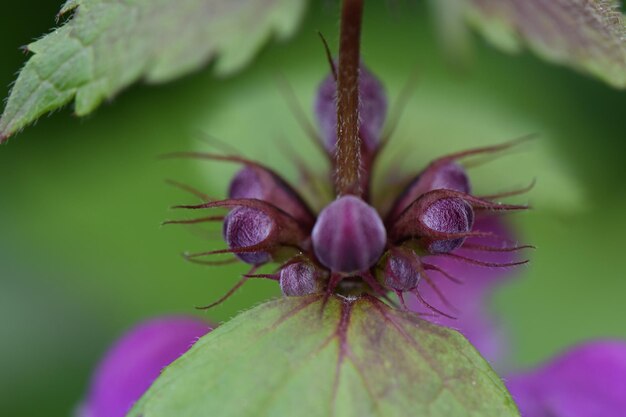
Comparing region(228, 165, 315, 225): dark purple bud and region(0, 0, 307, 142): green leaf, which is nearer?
region(0, 0, 307, 142): green leaf

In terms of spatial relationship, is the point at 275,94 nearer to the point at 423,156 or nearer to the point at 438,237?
the point at 423,156

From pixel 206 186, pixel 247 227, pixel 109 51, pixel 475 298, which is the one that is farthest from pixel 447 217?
pixel 206 186

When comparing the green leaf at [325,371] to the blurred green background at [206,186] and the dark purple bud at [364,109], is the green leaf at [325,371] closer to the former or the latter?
the dark purple bud at [364,109]

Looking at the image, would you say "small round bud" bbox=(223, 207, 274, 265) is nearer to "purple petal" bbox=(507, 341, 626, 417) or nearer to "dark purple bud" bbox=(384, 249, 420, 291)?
"dark purple bud" bbox=(384, 249, 420, 291)

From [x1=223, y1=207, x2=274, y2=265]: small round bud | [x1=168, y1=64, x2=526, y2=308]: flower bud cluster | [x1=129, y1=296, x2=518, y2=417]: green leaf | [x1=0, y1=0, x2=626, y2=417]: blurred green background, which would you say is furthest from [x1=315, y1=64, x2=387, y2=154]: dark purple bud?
[x1=0, y1=0, x2=626, y2=417]: blurred green background

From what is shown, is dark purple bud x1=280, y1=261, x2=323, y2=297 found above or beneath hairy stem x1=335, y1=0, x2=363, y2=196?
beneath

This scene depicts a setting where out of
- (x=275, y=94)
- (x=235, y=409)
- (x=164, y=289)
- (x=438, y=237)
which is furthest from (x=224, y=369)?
(x=164, y=289)

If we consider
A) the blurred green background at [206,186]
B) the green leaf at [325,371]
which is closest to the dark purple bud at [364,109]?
the green leaf at [325,371]
